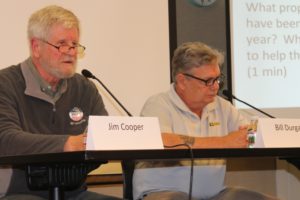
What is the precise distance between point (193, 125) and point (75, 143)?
99 centimetres

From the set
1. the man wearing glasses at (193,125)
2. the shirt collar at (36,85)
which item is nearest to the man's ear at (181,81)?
the man wearing glasses at (193,125)

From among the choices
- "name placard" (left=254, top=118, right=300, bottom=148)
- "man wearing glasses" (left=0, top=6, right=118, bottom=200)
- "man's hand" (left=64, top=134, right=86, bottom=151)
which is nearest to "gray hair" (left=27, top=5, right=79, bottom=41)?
"man wearing glasses" (left=0, top=6, right=118, bottom=200)

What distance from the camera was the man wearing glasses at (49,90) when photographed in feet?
8.82

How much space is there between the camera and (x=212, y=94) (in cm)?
307

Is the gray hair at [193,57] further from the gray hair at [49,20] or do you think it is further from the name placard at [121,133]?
the name placard at [121,133]

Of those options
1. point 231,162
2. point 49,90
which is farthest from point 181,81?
point 231,162

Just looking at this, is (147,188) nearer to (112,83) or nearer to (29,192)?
(29,192)

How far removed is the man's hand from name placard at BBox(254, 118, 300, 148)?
69 centimetres

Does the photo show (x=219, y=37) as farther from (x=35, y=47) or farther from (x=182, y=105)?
(x=35, y=47)

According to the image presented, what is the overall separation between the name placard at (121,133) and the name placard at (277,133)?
426 millimetres

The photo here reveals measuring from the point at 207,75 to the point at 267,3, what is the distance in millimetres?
1379

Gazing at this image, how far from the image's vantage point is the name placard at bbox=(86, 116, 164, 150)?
203 cm

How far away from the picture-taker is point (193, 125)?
3.05 metres

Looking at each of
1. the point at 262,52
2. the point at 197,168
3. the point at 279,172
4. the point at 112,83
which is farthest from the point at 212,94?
the point at 279,172
